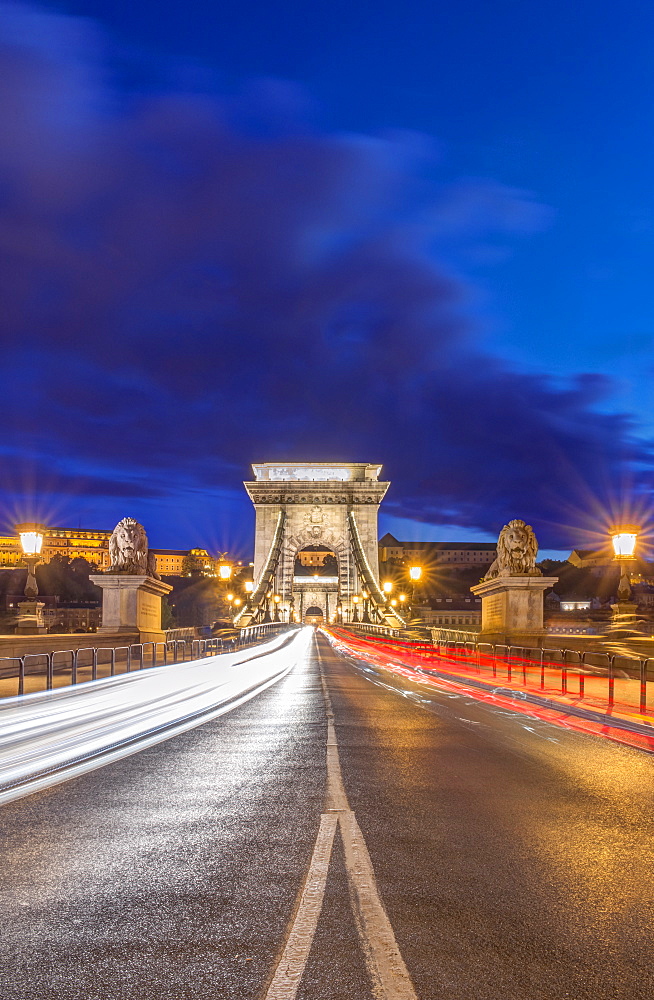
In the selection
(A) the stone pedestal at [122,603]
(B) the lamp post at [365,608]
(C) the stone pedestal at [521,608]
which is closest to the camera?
(C) the stone pedestal at [521,608]

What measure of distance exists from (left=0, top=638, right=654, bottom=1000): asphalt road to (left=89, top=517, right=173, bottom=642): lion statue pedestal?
1778cm

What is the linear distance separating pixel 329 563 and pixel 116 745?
18827 cm

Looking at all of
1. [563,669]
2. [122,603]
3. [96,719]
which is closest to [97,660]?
[122,603]

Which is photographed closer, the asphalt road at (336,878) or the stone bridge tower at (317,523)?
the asphalt road at (336,878)

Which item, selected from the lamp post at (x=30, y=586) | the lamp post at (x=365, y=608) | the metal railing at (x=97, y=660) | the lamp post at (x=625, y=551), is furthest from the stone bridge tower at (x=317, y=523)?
the lamp post at (x=625, y=551)

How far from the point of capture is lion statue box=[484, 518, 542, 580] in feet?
86.2

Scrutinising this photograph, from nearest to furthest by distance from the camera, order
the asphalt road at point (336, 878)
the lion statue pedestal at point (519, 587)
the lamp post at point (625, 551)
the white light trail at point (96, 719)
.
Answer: the asphalt road at point (336, 878), the white light trail at point (96, 719), the lamp post at point (625, 551), the lion statue pedestal at point (519, 587)

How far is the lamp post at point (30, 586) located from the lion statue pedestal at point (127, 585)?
2137 millimetres

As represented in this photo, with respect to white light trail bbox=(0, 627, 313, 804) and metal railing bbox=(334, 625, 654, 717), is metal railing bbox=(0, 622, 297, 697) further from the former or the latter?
metal railing bbox=(334, 625, 654, 717)

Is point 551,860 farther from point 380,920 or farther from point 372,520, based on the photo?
point 372,520

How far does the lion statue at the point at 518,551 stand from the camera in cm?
2628

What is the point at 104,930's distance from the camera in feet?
13.7

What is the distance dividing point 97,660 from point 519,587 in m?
13.1

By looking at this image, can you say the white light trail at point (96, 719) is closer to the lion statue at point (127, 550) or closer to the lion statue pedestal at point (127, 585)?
the lion statue pedestal at point (127, 585)
